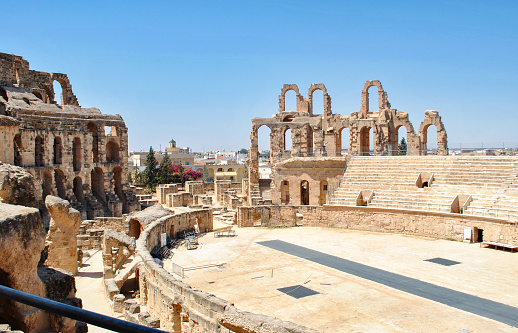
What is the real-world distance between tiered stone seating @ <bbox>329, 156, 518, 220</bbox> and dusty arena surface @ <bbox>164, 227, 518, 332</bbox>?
2040 millimetres

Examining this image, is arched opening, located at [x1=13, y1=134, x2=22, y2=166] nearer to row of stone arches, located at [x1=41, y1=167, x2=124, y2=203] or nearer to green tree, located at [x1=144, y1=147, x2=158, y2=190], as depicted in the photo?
row of stone arches, located at [x1=41, y1=167, x2=124, y2=203]

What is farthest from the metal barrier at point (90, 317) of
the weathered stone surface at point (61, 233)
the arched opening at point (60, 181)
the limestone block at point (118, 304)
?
the arched opening at point (60, 181)

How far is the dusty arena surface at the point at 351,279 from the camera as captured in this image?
451 inches

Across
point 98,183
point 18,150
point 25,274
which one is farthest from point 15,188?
point 98,183

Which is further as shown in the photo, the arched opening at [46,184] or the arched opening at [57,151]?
the arched opening at [57,151]

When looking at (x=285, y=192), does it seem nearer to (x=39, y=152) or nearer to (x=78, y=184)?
(x=78, y=184)

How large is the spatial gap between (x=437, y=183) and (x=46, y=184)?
78.5 feet

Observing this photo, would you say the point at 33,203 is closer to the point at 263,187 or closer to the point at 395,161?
the point at 395,161

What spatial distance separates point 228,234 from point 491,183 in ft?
44.1

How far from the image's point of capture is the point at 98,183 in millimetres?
33281

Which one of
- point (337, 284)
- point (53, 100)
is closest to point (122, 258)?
point (337, 284)

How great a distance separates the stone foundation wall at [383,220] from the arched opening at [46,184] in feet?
41.6

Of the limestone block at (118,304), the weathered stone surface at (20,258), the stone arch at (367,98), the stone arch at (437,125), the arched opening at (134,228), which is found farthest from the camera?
the stone arch at (367,98)

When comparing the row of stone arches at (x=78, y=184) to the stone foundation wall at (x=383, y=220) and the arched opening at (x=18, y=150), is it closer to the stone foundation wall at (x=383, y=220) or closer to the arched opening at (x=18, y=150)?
the arched opening at (x=18, y=150)
